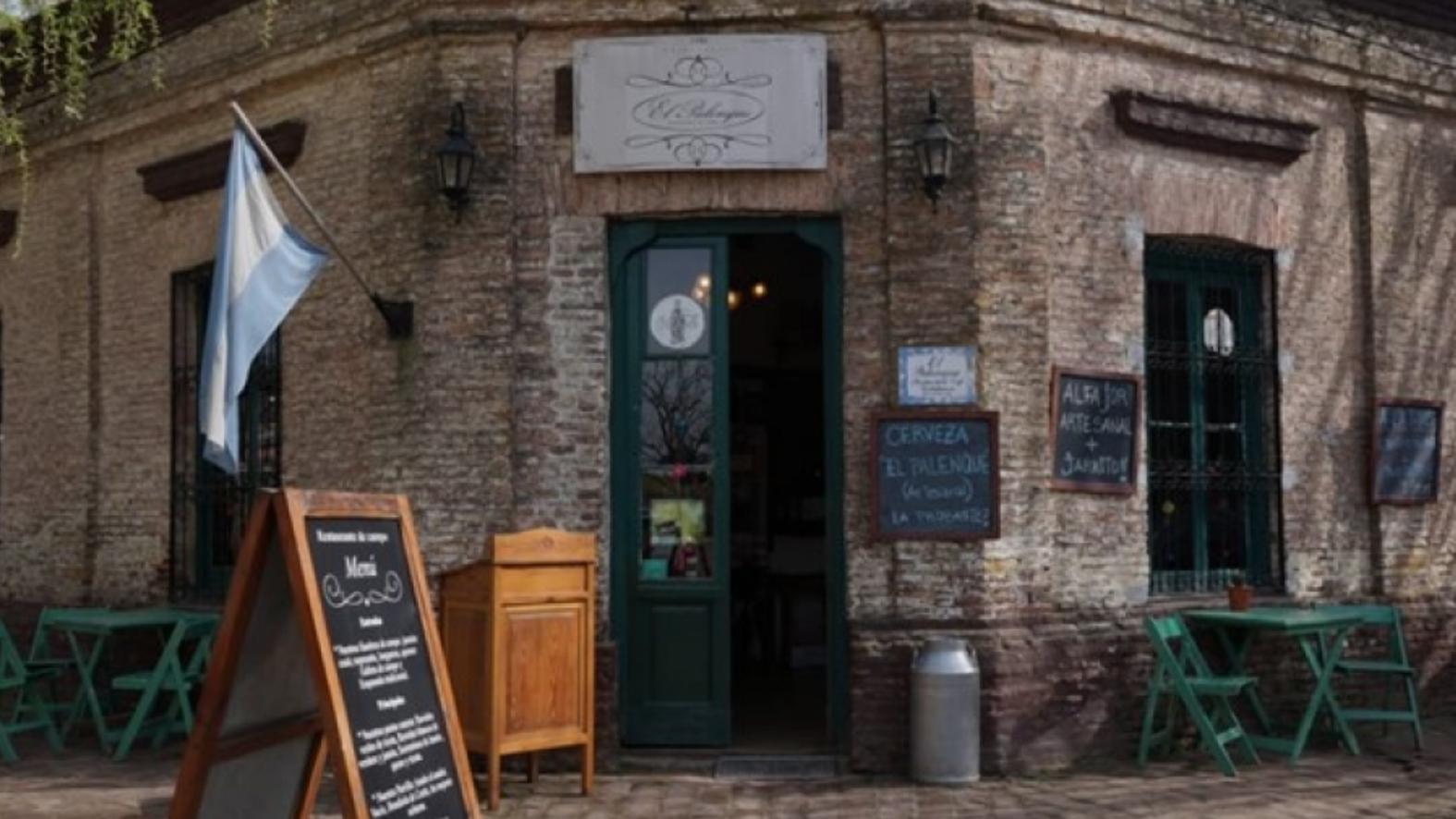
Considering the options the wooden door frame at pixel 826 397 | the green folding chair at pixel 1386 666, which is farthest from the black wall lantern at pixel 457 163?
the green folding chair at pixel 1386 666

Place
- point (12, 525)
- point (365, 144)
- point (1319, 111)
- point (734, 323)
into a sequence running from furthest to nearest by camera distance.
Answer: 1. point (734, 323)
2. point (12, 525)
3. point (1319, 111)
4. point (365, 144)

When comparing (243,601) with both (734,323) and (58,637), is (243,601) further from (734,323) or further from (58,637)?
(734,323)

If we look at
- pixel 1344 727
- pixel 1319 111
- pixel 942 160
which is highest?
pixel 1319 111

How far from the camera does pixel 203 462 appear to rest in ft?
35.3

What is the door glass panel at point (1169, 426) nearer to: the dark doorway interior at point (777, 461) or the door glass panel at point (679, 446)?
the door glass panel at point (679, 446)

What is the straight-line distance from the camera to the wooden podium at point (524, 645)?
757 centimetres

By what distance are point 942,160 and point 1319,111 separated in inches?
137

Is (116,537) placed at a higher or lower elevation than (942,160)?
lower

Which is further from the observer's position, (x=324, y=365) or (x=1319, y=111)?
(x=1319, y=111)

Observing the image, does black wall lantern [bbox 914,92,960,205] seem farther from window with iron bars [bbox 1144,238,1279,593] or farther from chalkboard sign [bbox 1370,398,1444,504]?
chalkboard sign [bbox 1370,398,1444,504]

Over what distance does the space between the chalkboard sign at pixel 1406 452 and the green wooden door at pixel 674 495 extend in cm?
481

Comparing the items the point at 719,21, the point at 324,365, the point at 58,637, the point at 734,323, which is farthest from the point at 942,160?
the point at 58,637

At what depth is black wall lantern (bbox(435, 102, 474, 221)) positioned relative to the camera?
856 cm

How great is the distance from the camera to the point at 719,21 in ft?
28.7
